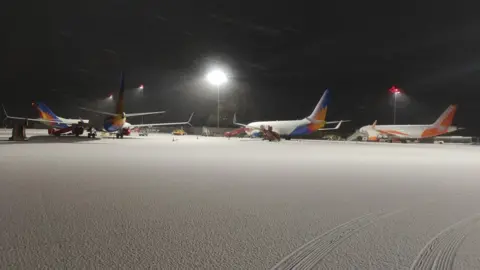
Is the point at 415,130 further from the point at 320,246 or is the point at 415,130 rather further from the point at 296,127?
the point at 320,246

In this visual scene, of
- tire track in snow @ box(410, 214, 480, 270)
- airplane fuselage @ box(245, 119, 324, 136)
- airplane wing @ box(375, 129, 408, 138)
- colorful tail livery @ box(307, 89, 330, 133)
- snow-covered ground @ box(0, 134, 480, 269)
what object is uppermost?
colorful tail livery @ box(307, 89, 330, 133)

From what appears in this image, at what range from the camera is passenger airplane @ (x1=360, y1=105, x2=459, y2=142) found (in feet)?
129

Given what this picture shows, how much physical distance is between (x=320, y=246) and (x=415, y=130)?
43.8 m

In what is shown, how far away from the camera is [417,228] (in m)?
4.29

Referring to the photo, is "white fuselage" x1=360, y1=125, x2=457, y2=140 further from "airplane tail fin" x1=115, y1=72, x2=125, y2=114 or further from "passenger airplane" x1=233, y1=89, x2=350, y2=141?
"airplane tail fin" x1=115, y1=72, x2=125, y2=114

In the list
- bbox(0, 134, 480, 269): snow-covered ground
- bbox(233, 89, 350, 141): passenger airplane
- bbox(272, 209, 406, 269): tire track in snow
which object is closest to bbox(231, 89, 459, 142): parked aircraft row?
bbox(233, 89, 350, 141): passenger airplane

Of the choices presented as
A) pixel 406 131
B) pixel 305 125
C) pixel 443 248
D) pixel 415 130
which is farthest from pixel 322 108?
pixel 443 248

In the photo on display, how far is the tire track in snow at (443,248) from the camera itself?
3.14 metres

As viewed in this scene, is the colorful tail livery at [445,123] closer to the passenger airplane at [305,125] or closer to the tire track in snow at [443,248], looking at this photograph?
the passenger airplane at [305,125]

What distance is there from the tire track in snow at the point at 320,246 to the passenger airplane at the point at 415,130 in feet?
135

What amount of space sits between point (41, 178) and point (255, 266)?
690cm

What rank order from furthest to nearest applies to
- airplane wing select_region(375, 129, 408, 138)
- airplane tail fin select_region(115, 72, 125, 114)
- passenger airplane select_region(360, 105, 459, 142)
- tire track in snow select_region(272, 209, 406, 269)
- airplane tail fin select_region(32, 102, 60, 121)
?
airplane tail fin select_region(32, 102, 60, 121)
airplane wing select_region(375, 129, 408, 138)
passenger airplane select_region(360, 105, 459, 142)
airplane tail fin select_region(115, 72, 125, 114)
tire track in snow select_region(272, 209, 406, 269)

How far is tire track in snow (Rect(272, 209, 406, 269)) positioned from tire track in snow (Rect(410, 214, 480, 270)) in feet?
2.58

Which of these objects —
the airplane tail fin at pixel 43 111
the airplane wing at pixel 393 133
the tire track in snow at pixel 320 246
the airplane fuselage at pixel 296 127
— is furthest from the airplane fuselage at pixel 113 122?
the tire track in snow at pixel 320 246
